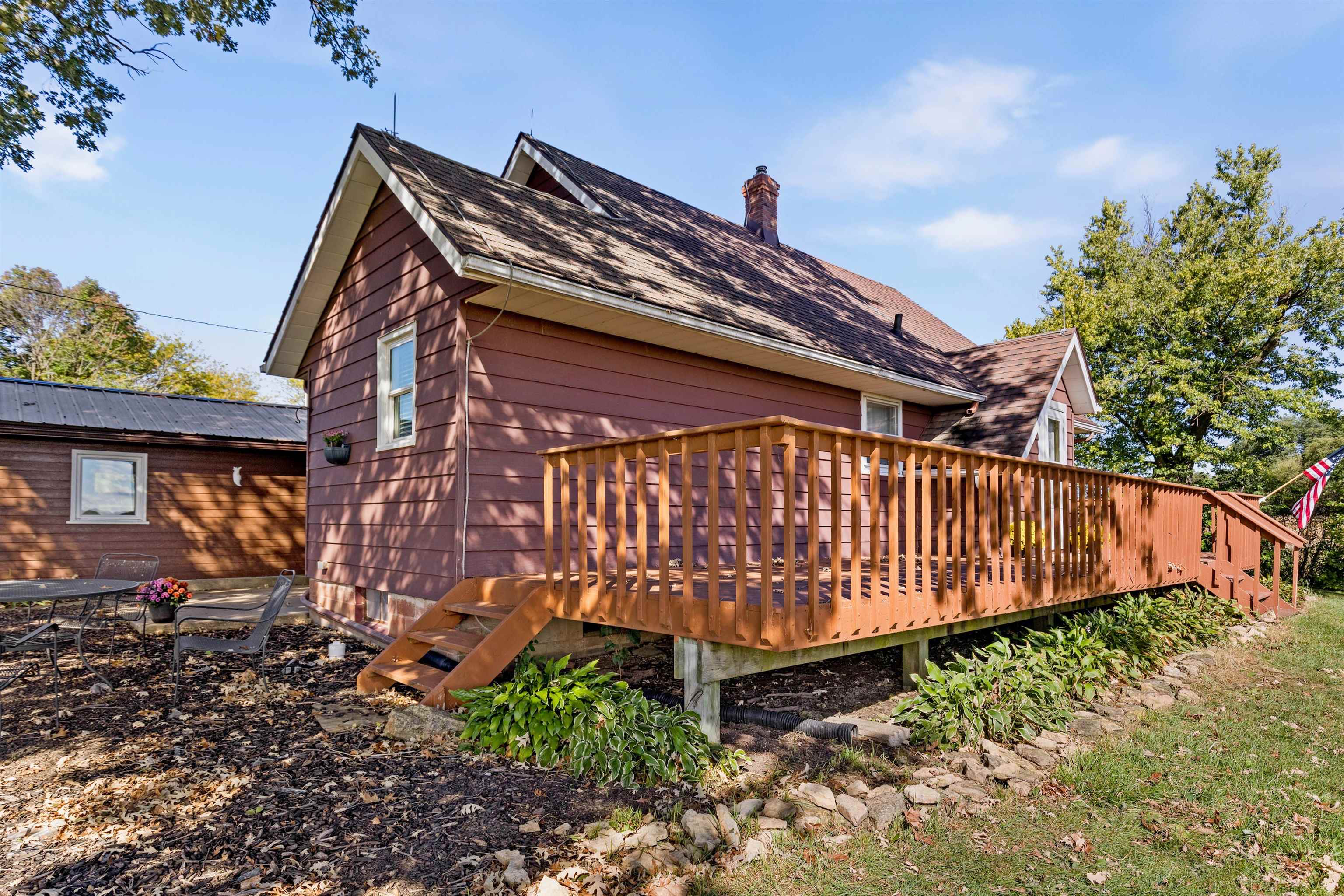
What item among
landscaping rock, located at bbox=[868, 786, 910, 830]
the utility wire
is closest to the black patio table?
landscaping rock, located at bbox=[868, 786, 910, 830]

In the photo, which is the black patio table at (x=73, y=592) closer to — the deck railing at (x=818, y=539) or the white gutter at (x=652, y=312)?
the deck railing at (x=818, y=539)

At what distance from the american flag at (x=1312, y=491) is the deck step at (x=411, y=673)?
45.8ft

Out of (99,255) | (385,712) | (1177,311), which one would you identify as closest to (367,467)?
(385,712)

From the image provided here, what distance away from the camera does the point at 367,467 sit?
7.75 metres

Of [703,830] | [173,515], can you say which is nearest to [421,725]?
[703,830]

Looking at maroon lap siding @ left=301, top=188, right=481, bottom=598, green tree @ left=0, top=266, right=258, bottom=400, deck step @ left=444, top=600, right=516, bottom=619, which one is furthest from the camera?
green tree @ left=0, top=266, right=258, bottom=400

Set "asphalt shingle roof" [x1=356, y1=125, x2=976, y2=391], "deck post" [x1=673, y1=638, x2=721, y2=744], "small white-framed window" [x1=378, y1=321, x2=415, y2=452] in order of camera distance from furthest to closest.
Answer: "small white-framed window" [x1=378, y1=321, x2=415, y2=452], "asphalt shingle roof" [x1=356, y1=125, x2=976, y2=391], "deck post" [x1=673, y1=638, x2=721, y2=744]

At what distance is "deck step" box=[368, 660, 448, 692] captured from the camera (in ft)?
16.8

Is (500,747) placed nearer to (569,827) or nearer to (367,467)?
(569,827)

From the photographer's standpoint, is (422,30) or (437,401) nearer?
(437,401)

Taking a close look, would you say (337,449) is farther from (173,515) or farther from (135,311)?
(135,311)

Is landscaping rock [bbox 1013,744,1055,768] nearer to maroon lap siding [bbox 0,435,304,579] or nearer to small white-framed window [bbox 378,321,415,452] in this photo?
small white-framed window [bbox 378,321,415,452]

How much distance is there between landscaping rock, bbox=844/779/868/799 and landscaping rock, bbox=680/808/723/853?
89cm

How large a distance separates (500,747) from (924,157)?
13.7 meters
